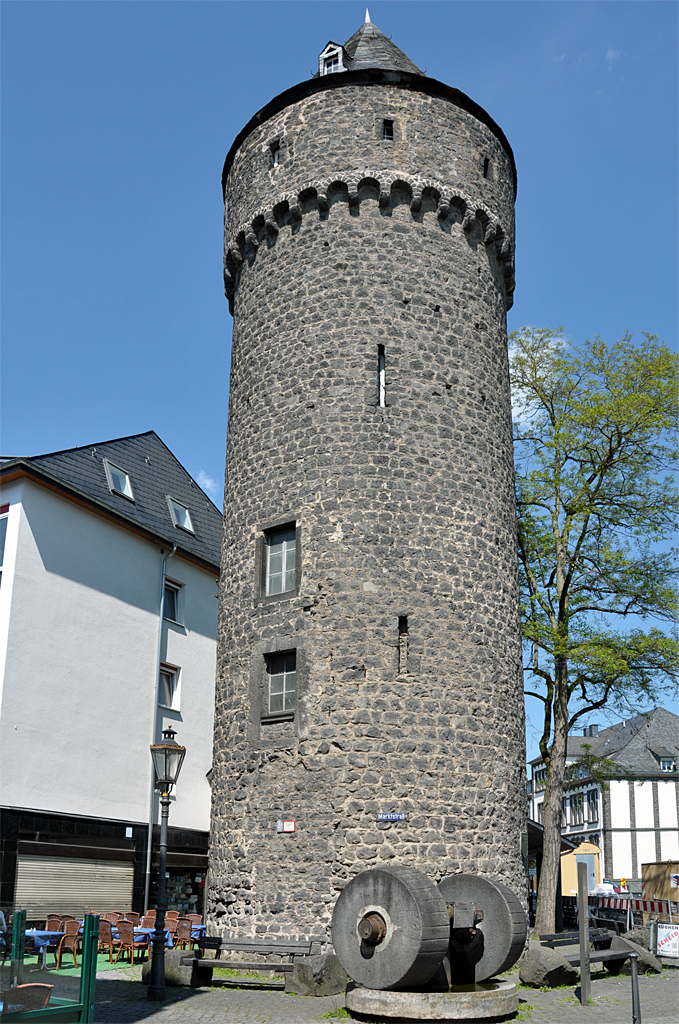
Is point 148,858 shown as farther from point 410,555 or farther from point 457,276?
point 457,276

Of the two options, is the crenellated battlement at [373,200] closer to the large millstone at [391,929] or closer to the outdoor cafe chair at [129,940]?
the large millstone at [391,929]

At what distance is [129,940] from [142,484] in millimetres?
12491

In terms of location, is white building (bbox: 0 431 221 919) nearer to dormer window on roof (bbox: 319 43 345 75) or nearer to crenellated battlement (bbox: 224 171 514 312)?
crenellated battlement (bbox: 224 171 514 312)

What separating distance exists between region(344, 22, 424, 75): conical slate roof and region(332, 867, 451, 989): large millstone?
13922 mm

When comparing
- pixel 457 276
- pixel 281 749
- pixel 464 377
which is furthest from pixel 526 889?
pixel 457 276

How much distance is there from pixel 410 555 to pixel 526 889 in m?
5.50

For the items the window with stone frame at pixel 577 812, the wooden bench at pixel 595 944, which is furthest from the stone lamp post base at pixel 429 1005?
the window with stone frame at pixel 577 812

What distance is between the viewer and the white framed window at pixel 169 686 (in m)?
22.4

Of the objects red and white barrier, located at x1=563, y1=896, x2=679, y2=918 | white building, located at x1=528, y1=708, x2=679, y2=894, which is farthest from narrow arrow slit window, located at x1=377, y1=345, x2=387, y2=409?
white building, located at x1=528, y1=708, x2=679, y2=894

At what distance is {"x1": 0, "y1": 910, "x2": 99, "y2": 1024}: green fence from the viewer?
708 centimetres

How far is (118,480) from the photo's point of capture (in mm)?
23188

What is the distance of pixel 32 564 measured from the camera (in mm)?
18531

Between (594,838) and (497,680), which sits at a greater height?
(497,680)

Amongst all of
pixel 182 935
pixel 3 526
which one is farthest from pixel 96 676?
pixel 182 935
